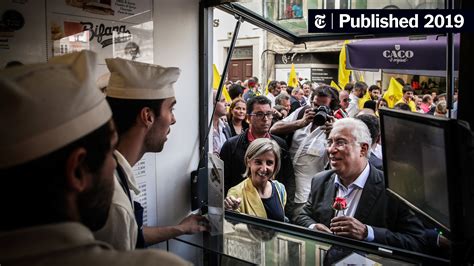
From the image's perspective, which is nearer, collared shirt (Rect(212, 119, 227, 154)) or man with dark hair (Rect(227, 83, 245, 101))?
collared shirt (Rect(212, 119, 227, 154))

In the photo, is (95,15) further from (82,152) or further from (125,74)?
(82,152)

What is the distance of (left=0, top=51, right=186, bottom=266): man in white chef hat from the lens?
590 mm

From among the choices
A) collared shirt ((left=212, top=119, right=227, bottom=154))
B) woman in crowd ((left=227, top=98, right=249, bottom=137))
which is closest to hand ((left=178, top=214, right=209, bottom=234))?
collared shirt ((left=212, top=119, right=227, bottom=154))

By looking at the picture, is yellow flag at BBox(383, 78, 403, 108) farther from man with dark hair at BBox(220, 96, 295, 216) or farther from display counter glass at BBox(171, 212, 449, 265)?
display counter glass at BBox(171, 212, 449, 265)

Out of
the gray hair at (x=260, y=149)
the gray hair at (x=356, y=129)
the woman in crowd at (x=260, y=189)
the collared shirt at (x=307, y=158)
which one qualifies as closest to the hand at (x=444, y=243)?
the gray hair at (x=356, y=129)

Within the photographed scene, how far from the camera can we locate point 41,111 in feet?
1.99

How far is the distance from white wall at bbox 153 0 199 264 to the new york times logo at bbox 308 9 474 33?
0.62m

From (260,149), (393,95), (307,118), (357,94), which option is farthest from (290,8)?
(260,149)

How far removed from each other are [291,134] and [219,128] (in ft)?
1.79

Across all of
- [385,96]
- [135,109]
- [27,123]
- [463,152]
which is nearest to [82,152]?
[27,123]

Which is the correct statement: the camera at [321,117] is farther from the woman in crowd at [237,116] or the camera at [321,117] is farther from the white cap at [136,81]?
the white cap at [136,81]

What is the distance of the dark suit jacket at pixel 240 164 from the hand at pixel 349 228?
0.91 metres

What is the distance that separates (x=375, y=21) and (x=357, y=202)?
2.55 ft

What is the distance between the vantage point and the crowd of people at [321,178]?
1.75 m
